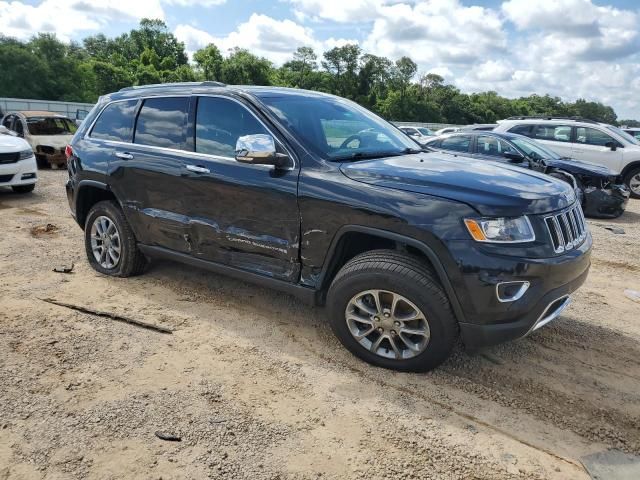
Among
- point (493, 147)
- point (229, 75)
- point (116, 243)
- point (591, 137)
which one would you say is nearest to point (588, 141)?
point (591, 137)

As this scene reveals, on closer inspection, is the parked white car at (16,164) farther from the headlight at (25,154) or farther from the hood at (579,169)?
the hood at (579,169)

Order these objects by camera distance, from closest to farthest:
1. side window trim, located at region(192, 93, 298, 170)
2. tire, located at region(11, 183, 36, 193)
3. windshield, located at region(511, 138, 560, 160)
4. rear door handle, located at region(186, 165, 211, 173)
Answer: side window trim, located at region(192, 93, 298, 170) → rear door handle, located at region(186, 165, 211, 173) → windshield, located at region(511, 138, 560, 160) → tire, located at region(11, 183, 36, 193)

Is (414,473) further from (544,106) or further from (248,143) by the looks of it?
(544,106)

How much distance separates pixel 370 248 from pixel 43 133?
12782 millimetres

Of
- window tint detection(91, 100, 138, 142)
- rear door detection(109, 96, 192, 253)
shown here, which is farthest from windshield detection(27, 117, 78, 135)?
rear door detection(109, 96, 192, 253)

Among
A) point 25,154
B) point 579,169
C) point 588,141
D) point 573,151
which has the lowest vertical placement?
point 25,154

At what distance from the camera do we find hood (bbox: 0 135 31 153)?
905 centimetres

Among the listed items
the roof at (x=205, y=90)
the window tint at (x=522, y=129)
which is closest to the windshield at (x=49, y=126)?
the roof at (x=205, y=90)

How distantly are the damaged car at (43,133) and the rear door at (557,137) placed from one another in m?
11.9

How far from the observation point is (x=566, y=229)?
10.6ft

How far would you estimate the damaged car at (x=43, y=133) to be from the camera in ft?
43.0

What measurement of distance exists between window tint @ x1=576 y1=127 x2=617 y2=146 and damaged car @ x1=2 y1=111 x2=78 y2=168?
12628mm

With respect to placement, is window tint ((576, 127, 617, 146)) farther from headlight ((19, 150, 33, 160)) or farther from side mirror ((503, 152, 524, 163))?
headlight ((19, 150, 33, 160))

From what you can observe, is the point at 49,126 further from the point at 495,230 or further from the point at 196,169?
the point at 495,230
